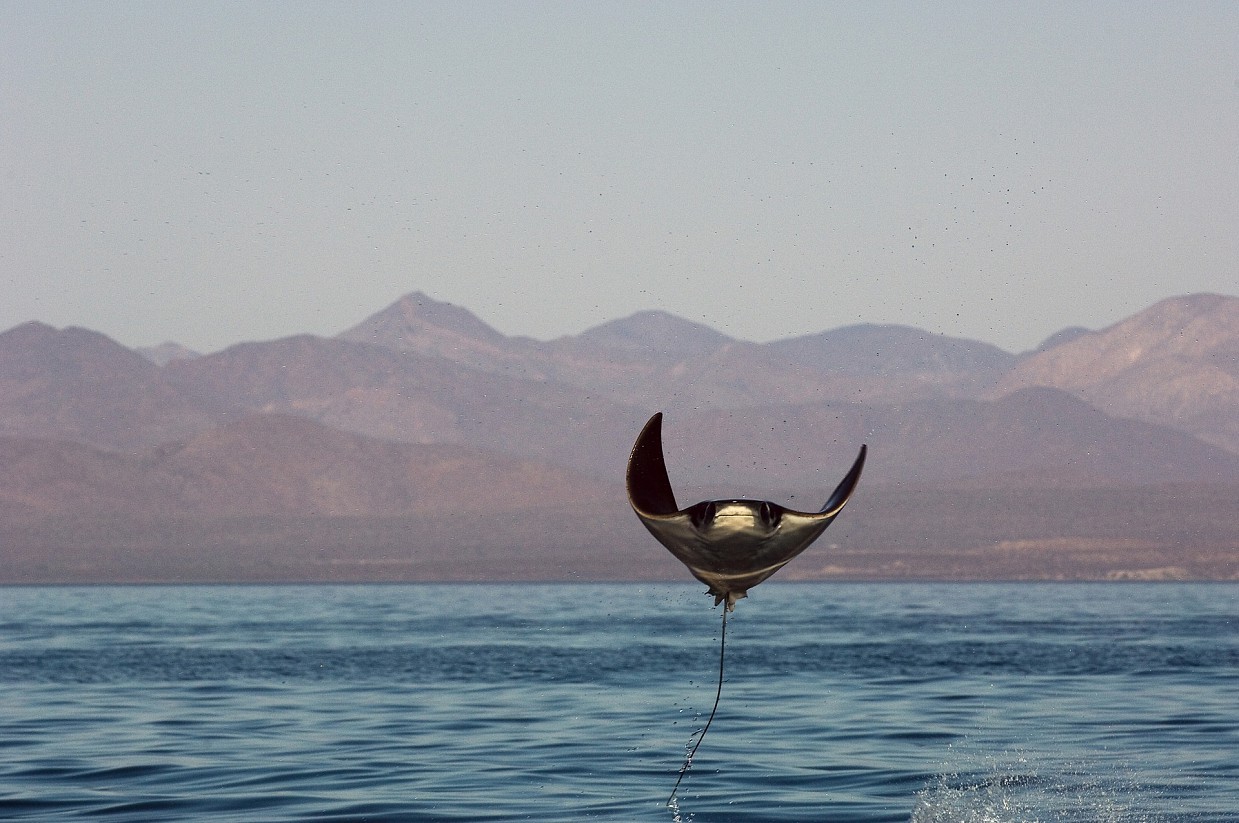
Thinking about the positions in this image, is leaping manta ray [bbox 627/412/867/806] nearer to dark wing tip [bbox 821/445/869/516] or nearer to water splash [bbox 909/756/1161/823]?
dark wing tip [bbox 821/445/869/516]

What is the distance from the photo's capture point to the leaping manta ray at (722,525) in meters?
20.2

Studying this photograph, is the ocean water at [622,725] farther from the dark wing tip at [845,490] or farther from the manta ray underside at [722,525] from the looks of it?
the dark wing tip at [845,490]

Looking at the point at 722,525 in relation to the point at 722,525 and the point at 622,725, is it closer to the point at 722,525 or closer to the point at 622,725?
the point at 722,525

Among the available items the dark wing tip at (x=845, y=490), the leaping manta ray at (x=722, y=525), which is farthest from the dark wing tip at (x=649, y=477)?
the dark wing tip at (x=845, y=490)

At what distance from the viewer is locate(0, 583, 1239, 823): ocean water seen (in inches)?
1233

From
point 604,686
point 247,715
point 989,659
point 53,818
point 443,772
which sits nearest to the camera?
point 53,818

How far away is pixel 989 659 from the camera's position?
69812 mm

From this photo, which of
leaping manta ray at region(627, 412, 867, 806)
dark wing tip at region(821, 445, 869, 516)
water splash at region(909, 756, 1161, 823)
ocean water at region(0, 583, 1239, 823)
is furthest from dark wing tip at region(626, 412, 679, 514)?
water splash at region(909, 756, 1161, 823)

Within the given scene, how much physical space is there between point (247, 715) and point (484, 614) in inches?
3121

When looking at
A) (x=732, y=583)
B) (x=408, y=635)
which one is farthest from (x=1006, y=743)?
(x=408, y=635)

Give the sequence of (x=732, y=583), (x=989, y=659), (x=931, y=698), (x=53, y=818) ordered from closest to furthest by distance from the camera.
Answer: (x=732, y=583), (x=53, y=818), (x=931, y=698), (x=989, y=659)

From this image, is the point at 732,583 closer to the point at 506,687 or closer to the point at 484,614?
the point at 506,687

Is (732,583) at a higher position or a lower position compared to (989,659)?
higher

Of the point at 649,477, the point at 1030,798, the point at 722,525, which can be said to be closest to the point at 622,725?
the point at 1030,798
